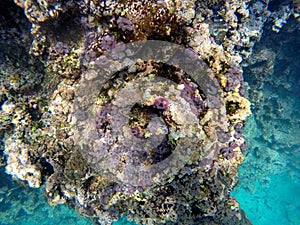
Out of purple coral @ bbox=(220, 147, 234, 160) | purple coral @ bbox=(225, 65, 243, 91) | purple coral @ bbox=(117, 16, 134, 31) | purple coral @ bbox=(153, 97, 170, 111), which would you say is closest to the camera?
purple coral @ bbox=(153, 97, 170, 111)

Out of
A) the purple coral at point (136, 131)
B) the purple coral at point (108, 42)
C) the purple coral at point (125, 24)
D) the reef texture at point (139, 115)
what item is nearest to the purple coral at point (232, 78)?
the reef texture at point (139, 115)

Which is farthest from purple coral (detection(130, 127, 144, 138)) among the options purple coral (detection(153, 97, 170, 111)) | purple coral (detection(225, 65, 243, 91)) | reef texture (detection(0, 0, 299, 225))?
purple coral (detection(225, 65, 243, 91))

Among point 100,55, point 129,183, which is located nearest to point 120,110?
point 100,55

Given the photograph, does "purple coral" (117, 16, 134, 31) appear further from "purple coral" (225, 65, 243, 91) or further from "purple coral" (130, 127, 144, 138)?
"purple coral" (225, 65, 243, 91)

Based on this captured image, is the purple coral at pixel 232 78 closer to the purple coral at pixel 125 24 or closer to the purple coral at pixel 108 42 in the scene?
the purple coral at pixel 125 24

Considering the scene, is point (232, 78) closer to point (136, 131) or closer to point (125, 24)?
point (136, 131)

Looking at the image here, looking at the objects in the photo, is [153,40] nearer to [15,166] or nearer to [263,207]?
[15,166]

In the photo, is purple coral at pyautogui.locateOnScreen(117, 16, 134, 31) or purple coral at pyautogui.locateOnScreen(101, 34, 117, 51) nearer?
purple coral at pyautogui.locateOnScreen(117, 16, 134, 31)
